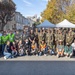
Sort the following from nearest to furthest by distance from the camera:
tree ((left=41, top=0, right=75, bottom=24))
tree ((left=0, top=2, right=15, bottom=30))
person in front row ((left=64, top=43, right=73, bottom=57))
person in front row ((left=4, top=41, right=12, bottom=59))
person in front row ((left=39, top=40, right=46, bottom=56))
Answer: person in front row ((left=4, top=41, right=12, bottom=59)) < person in front row ((left=64, top=43, right=73, bottom=57)) < person in front row ((left=39, top=40, right=46, bottom=56)) < tree ((left=41, top=0, right=75, bottom=24)) < tree ((left=0, top=2, right=15, bottom=30))

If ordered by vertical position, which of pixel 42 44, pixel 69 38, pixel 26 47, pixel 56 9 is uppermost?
pixel 56 9

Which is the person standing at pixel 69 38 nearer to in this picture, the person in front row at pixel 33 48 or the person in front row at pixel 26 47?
the person in front row at pixel 33 48

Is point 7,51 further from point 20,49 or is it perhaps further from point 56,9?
point 56,9

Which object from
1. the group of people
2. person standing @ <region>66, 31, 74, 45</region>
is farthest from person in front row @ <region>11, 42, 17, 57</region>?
person standing @ <region>66, 31, 74, 45</region>

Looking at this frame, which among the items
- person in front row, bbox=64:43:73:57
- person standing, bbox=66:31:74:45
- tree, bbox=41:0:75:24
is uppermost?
tree, bbox=41:0:75:24

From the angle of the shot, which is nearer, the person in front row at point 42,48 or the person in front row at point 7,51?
the person in front row at point 7,51

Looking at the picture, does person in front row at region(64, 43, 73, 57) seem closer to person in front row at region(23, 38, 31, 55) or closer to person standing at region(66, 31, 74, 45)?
person standing at region(66, 31, 74, 45)

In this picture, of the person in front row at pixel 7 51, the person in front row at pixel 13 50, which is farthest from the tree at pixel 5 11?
the person in front row at pixel 7 51

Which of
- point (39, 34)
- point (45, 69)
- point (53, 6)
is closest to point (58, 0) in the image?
point (53, 6)

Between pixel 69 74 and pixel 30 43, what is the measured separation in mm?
6538

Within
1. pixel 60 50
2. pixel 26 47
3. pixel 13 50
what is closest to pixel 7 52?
pixel 13 50

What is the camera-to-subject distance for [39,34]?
15.3 metres

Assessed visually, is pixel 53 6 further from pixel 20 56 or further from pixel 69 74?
pixel 69 74

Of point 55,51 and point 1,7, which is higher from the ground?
point 1,7
